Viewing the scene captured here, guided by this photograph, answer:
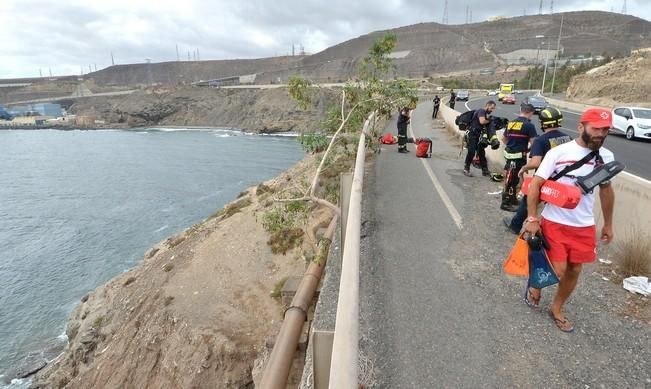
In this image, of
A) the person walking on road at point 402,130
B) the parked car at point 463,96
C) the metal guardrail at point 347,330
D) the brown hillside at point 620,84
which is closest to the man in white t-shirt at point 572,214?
the metal guardrail at point 347,330

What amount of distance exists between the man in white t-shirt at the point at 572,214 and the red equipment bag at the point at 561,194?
3.0 inches

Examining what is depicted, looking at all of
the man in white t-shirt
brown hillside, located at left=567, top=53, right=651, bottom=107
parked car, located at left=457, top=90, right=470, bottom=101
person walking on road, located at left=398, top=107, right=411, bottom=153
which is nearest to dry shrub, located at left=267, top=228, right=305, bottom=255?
person walking on road, located at left=398, top=107, right=411, bottom=153

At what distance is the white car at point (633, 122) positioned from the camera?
53.6 feet

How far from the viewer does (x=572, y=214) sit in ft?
11.2

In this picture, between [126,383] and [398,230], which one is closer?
[398,230]

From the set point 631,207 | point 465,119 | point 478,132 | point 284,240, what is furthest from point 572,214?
point 284,240

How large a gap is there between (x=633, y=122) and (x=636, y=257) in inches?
620

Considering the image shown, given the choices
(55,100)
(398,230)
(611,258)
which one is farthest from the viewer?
(55,100)

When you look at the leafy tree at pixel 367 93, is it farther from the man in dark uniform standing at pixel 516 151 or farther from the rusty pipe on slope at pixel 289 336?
the man in dark uniform standing at pixel 516 151

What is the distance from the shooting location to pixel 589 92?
3800 cm

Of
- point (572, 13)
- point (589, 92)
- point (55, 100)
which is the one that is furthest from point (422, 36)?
point (55, 100)

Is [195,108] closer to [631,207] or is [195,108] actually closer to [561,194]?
[631,207]

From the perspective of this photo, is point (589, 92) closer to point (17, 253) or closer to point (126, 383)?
point (126, 383)

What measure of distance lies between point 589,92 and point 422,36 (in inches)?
4757
